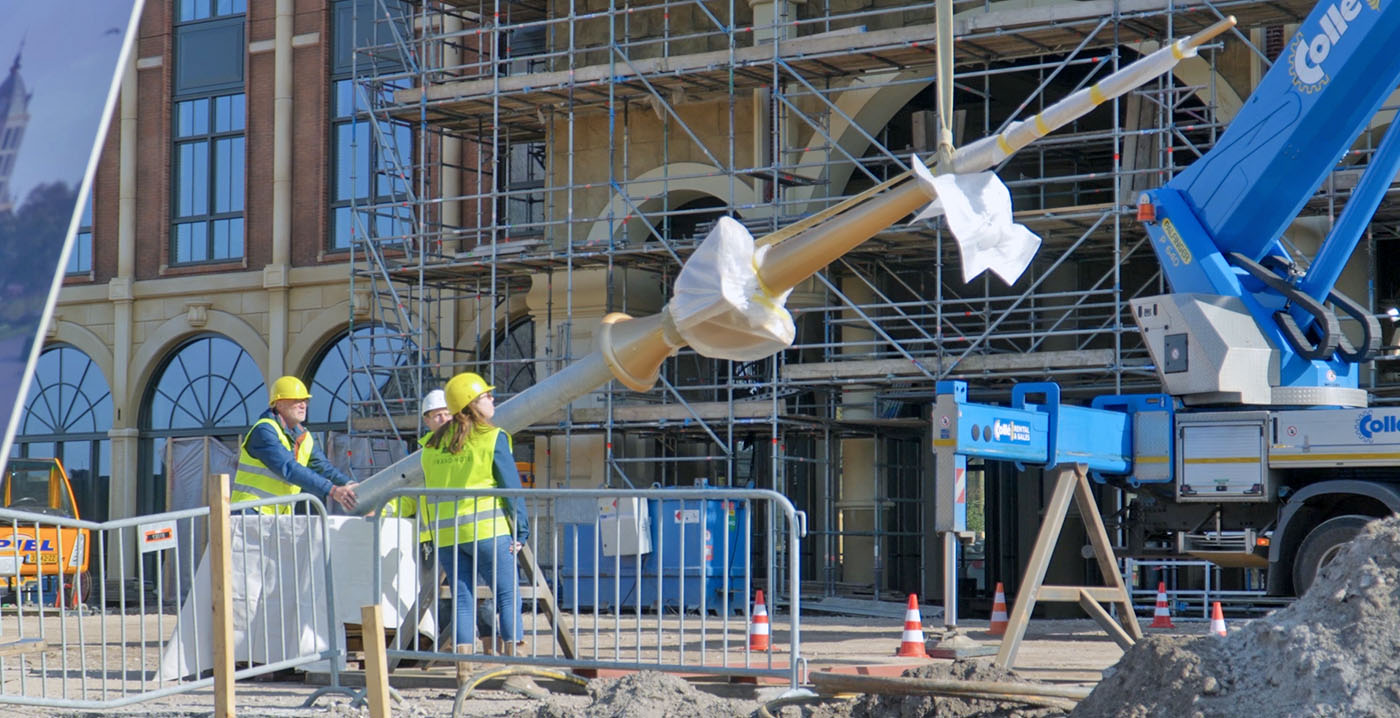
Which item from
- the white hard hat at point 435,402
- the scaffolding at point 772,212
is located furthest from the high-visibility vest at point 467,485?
the scaffolding at point 772,212

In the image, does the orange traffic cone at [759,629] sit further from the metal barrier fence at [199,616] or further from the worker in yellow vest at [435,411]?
the metal barrier fence at [199,616]

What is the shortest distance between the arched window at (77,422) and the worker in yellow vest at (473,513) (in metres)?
21.0

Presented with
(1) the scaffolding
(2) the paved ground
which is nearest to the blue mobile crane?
(2) the paved ground

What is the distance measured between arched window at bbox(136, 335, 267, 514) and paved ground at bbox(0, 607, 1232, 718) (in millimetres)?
13479

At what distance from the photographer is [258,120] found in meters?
27.7

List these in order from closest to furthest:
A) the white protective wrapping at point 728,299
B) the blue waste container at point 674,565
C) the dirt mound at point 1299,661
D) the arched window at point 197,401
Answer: the dirt mound at point 1299,661 → the white protective wrapping at point 728,299 → the blue waste container at point 674,565 → the arched window at point 197,401

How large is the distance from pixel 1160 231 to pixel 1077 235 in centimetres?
499

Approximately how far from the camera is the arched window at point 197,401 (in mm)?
27688

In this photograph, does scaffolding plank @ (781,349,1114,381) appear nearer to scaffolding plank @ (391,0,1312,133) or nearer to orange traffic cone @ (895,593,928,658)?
scaffolding plank @ (391,0,1312,133)

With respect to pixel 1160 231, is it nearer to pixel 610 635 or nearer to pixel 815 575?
pixel 610 635

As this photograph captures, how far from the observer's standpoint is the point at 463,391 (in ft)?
31.4

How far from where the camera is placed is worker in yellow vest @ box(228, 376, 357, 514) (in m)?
10.2

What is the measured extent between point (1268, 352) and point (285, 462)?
23.4 feet

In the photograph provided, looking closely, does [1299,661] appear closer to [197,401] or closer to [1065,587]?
[1065,587]
